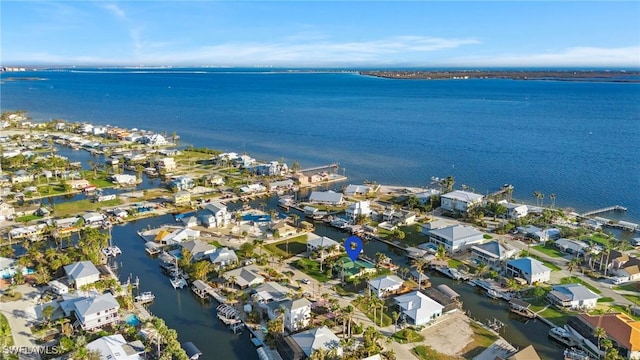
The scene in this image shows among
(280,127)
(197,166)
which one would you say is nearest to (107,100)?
(280,127)

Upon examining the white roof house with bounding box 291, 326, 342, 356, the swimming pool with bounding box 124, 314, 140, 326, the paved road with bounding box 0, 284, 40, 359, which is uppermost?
the white roof house with bounding box 291, 326, 342, 356

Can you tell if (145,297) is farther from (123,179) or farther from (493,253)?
(123,179)

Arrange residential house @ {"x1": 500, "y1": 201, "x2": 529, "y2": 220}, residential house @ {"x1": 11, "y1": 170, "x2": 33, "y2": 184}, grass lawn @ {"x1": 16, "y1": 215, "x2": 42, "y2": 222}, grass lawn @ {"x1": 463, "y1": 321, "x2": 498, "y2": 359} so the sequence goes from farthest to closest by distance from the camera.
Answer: residential house @ {"x1": 11, "y1": 170, "x2": 33, "y2": 184} < residential house @ {"x1": 500, "y1": 201, "x2": 529, "y2": 220} < grass lawn @ {"x1": 16, "y1": 215, "x2": 42, "y2": 222} < grass lawn @ {"x1": 463, "y1": 321, "x2": 498, "y2": 359}

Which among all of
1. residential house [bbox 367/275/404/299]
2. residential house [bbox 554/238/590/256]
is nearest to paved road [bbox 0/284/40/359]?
residential house [bbox 367/275/404/299]

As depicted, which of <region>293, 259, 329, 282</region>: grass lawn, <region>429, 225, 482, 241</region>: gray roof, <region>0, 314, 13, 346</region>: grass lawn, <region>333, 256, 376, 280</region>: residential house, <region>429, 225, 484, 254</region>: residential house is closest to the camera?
<region>0, 314, 13, 346</region>: grass lawn

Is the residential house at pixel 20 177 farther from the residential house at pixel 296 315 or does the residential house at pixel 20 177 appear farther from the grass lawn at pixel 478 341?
the grass lawn at pixel 478 341

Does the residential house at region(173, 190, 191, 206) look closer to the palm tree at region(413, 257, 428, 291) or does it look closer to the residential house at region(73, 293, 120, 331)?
the residential house at region(73, 293, 120, 331)

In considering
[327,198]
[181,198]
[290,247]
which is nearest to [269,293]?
[290,247]
